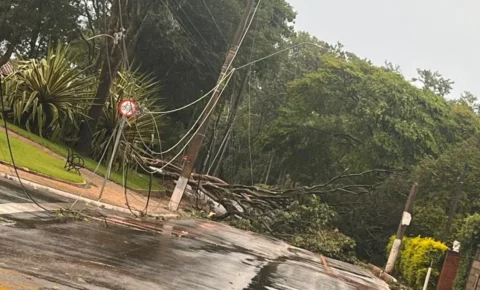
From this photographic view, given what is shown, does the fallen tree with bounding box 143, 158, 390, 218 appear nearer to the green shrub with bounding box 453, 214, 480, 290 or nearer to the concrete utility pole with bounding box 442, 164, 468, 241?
the concrete utility pole with bounding box 442, 164, 468, 241

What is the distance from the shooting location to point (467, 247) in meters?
17.8

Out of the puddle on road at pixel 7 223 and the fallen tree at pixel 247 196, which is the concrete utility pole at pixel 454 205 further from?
the puddle on road at pixel 7 223

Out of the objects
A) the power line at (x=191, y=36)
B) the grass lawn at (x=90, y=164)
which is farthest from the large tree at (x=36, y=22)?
the grass lawn at (x=90, y=164)

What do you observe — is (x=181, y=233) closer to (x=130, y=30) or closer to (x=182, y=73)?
(x=130, y=30)

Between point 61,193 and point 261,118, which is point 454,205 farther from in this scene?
point 261,118

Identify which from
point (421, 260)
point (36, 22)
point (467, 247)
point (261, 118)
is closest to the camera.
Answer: point (467, 247)

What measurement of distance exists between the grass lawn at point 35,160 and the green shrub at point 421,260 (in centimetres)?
1070

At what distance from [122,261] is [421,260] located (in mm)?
13801

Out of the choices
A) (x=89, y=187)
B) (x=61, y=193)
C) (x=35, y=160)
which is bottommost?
(x=61, y=193)

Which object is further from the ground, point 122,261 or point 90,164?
point 90,164

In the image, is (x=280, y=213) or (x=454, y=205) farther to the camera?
(x=454, y=205)

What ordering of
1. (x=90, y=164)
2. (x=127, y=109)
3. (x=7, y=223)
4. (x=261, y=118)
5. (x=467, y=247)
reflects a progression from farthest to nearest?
1. (x=261, y=118)
2. (x=90, y=164)
3. (x=467, y=247)
4. (x=127, y=109)
5. (x=7, y=223)

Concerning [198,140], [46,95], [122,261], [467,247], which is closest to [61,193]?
[122,261]

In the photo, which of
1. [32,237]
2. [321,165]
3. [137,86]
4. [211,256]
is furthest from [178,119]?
[32,237]
